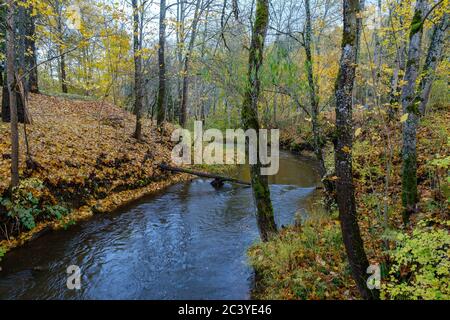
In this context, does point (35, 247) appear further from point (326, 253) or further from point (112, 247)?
point (326, 253)

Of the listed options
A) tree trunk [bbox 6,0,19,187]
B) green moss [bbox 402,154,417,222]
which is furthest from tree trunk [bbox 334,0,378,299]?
tree trunk [bbox 6,0,19,187]

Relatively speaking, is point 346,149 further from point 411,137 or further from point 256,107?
point 411,137

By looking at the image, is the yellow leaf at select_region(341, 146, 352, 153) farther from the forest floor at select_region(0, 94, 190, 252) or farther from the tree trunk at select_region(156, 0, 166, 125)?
the tree trunk at select_region(156, 0, 166, 125)

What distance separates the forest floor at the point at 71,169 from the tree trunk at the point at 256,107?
16.9 feet

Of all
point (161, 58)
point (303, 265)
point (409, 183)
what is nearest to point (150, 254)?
point (303, 265)

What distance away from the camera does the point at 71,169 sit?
351 inches

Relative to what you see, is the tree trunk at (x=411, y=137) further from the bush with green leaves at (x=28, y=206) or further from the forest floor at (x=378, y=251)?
the bush with green leaves at (x=28, y=206)

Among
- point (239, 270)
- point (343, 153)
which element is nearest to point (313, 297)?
point (239, 270)

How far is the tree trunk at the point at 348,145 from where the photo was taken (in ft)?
12.2

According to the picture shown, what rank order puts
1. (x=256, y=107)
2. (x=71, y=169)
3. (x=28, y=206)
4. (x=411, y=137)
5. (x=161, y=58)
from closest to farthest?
(x=411, y=137) → (x=256, y=107) → (x=28, y=206) → (x=71, y=169) → (x=161, y=58)

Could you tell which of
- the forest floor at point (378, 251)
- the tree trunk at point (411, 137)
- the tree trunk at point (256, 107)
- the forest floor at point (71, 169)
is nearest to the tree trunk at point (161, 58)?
the forest floor at point (71, 169)

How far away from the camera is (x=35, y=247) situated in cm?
650

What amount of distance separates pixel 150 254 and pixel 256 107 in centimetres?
403
